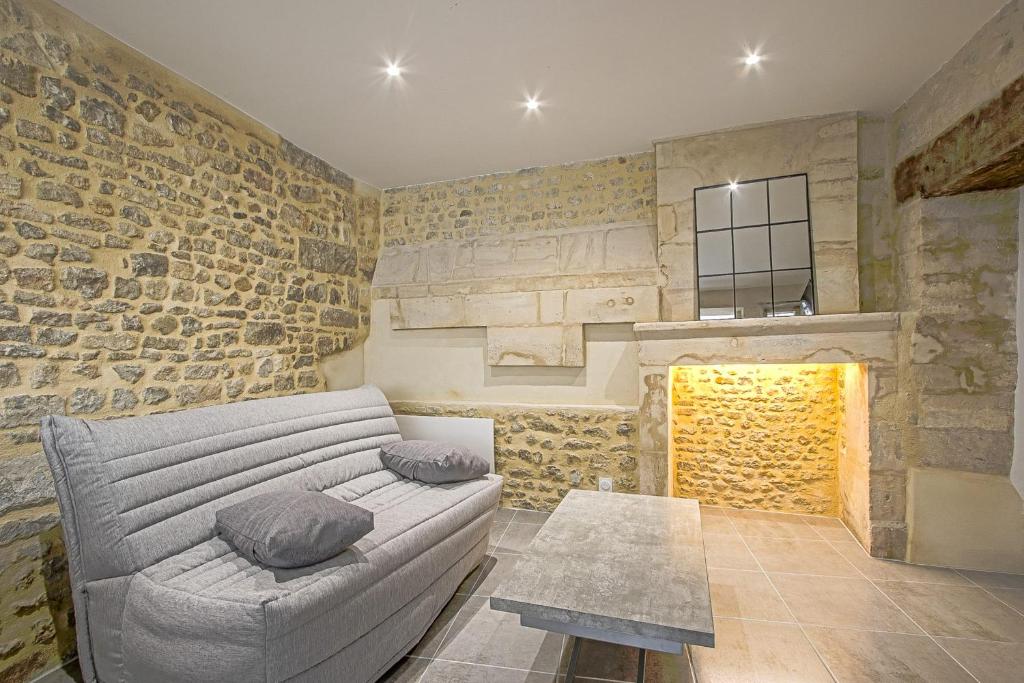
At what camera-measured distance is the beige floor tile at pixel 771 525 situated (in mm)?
3209

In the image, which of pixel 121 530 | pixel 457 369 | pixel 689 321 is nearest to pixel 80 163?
pixel 121 530

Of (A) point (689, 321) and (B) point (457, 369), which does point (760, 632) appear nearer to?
(A) point (689, 321)

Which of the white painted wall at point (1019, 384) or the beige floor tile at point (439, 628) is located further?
the white painted wall at point (1019, 384)

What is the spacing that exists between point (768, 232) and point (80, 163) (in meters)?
4.00

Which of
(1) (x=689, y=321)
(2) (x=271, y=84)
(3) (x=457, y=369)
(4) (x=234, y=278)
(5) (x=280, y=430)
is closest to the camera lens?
(5) (x=280, y=430)

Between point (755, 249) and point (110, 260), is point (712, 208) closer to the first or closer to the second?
point (755, 249)

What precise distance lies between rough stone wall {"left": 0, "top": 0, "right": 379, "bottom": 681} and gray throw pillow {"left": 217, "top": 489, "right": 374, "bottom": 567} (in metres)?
0.89

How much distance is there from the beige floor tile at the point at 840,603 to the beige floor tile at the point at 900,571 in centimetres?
19

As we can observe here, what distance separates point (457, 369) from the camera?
13.1 feet

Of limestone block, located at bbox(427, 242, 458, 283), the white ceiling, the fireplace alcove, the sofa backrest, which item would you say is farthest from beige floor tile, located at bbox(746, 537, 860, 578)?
limestone block, located at bbox(427, 242, 458, 283)

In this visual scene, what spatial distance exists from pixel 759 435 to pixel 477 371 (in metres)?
2.39

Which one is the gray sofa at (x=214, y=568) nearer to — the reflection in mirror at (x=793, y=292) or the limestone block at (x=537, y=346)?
the limestone block at (x=537, y=346)

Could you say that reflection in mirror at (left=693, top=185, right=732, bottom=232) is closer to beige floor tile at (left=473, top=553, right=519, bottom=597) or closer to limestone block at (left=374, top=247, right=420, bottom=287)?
limestone block at (left=374, top=247, right=420, bottom=287)

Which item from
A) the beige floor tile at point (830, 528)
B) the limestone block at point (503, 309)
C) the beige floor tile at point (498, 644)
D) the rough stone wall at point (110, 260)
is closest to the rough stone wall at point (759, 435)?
the beige floor tile at point (830, 528)
